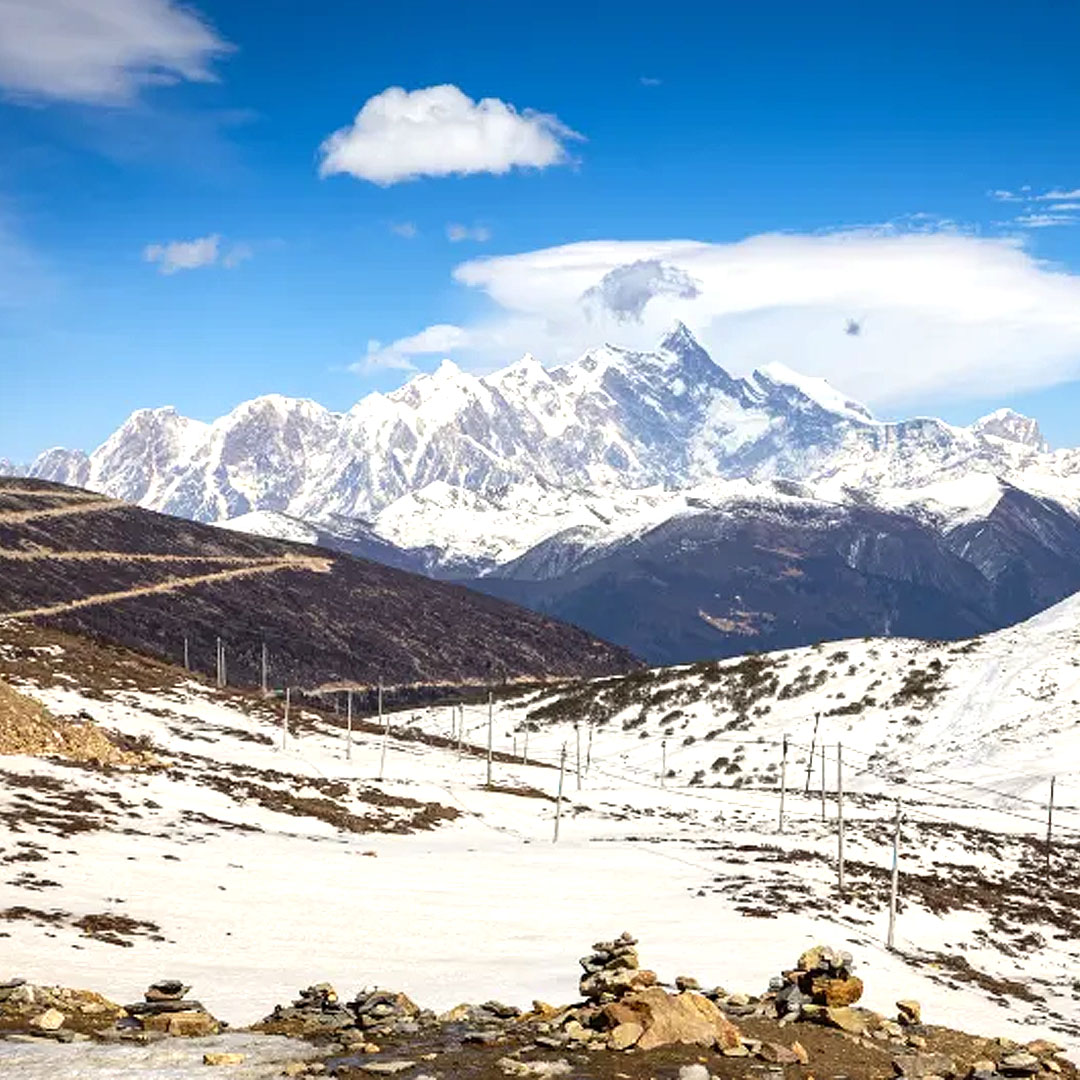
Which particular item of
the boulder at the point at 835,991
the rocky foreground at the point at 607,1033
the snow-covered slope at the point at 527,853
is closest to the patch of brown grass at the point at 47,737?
the snow-covered slope at the point at 527,853

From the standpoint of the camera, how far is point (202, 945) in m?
34.0

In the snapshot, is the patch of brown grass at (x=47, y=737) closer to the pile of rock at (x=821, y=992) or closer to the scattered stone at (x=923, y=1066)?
the pile of rock at (x=821, y=992)

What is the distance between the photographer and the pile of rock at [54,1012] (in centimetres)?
1939

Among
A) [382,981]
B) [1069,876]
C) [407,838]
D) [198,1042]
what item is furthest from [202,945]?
[1069,876]

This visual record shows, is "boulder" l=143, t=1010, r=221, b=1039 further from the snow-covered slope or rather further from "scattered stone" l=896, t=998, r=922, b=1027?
"scattered stone" l=896, t=998, r=922, b=1027

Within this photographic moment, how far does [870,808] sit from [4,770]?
6827 cm

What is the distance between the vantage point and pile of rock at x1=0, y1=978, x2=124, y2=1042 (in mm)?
19391

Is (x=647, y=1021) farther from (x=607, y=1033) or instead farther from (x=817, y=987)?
(x=817, y=987)

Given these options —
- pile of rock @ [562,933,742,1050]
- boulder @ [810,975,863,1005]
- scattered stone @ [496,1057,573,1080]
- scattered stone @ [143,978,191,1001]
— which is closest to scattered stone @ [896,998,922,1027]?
boulder @ [810,975,863,1005]

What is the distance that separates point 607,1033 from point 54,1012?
9198 mm

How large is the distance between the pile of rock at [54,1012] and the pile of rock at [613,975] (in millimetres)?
8436

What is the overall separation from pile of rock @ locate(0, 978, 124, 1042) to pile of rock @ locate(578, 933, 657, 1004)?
27.7 feet

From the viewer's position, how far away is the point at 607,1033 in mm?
18641

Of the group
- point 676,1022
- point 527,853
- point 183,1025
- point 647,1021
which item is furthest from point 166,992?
point 527,853
